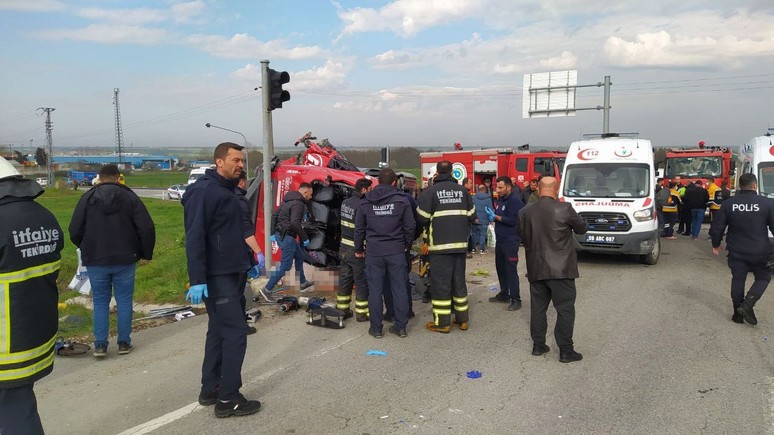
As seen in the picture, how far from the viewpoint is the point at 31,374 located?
3.05 m

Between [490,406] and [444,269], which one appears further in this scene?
[444,269]

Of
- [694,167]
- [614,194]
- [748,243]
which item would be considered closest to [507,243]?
[748,243]

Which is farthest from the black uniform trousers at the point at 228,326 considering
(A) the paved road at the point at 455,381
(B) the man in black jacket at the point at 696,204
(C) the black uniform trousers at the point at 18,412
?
(B) the man in black jacket at the point at 696,204

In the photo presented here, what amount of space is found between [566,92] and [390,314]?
1910 cm

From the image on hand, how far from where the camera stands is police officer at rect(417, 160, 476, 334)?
6.50m

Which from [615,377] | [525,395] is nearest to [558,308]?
[615,377]

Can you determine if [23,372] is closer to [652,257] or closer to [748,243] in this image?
[748,243]

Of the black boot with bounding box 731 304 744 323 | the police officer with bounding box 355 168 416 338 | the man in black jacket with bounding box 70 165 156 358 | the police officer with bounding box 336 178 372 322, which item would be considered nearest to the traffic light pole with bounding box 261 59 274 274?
the police officer with bounding box 336 178 372 322

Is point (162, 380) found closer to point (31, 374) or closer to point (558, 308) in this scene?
point (31, 374)

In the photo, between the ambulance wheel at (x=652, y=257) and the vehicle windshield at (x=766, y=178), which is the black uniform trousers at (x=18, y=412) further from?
the vehicle windshield at (x=766, y=178)

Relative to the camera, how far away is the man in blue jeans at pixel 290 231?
841cm

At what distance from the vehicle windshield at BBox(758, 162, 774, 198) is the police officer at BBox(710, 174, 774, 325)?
4.82m

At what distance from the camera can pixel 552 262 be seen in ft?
18.3

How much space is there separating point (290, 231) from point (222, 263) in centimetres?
410
